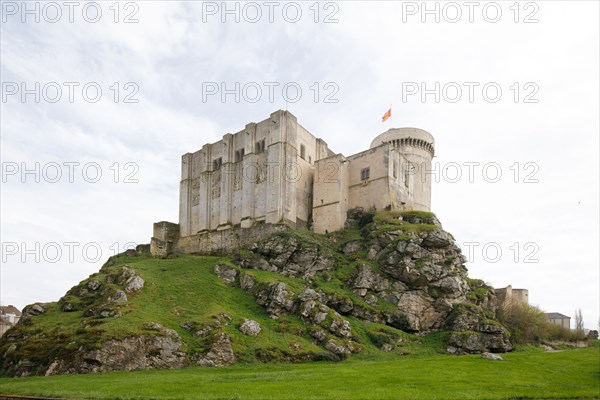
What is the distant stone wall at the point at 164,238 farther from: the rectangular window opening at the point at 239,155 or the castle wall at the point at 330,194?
the castle wall at the point at 330,194

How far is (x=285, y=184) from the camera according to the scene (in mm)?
66250

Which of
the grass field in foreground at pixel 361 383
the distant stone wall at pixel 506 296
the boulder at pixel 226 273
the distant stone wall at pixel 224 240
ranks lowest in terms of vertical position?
the grass field in foreground at pixel 361 383

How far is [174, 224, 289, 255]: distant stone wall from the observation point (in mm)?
62638

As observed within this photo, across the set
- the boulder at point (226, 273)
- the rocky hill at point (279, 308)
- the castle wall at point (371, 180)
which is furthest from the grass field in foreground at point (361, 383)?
the castle wall at point (371, 180)

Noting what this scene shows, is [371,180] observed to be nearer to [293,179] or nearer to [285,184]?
[293,179]

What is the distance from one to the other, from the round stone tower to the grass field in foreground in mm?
42328

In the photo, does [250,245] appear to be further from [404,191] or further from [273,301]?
[404,191]

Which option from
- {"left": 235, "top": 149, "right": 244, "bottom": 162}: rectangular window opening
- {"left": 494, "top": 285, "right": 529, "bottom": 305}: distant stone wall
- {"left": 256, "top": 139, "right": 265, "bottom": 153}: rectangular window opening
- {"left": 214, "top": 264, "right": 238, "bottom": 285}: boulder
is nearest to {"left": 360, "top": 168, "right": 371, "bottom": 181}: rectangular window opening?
{"left": 256, "top": 139, "right": 265, "bottom": 153}: rectangular window opening

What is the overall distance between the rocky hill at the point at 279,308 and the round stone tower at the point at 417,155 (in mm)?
12321

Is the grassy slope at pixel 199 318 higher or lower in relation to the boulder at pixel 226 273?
lower

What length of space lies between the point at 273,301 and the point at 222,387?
2248 centimetres

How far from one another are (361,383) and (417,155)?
5478 cm

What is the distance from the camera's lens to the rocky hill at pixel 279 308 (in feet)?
124

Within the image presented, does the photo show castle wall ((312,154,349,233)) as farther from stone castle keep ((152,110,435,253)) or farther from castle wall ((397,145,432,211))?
castle wall ((397,145,432,211))
